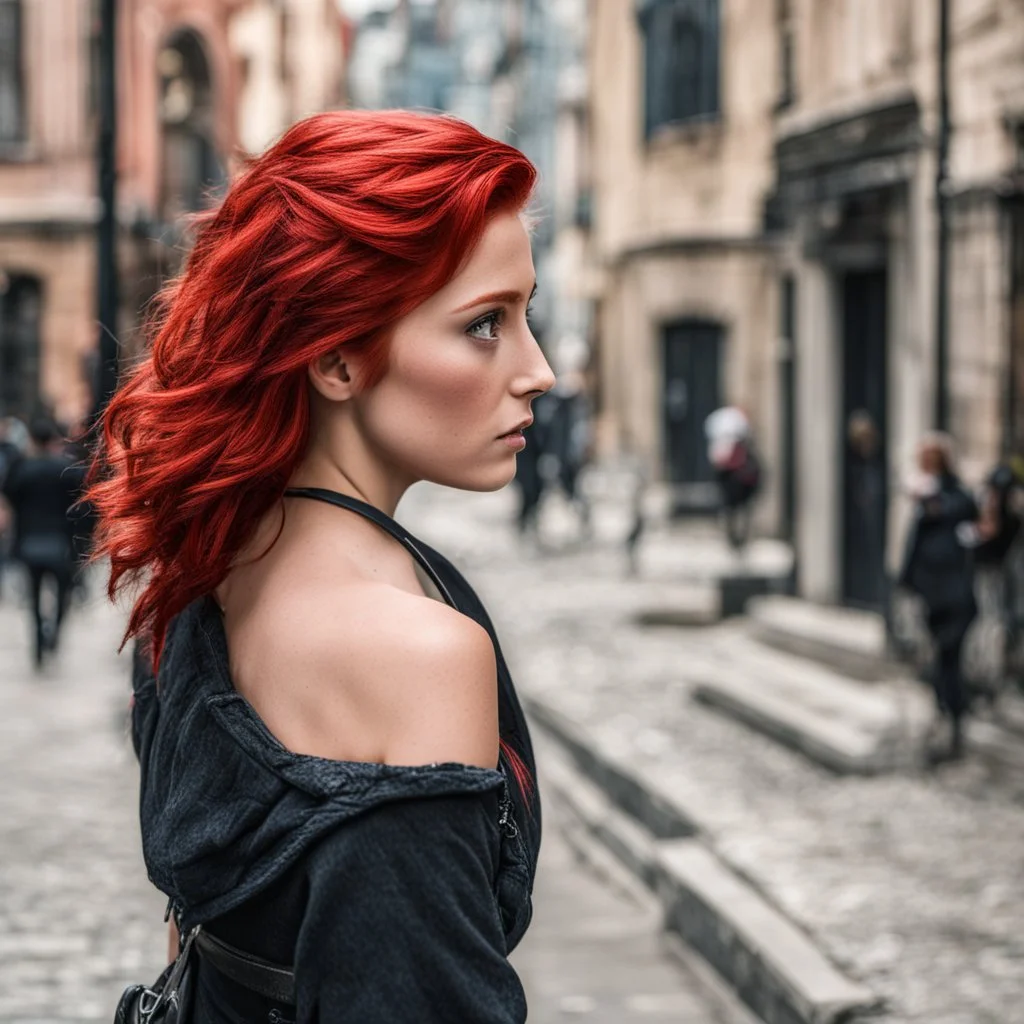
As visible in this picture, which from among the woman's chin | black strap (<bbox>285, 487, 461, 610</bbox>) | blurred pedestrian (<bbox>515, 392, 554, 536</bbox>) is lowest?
blurred pedestrian (<bbox>515, 392, 554, 536</bbox>)

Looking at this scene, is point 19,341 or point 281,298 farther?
point 19,341

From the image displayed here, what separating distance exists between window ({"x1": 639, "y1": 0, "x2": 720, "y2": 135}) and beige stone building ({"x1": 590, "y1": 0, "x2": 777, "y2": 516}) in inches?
0.9

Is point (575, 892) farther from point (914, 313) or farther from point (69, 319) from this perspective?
point (69, 319)

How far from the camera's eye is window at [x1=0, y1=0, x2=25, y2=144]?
103 feet

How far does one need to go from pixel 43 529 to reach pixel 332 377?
A: 13541mm

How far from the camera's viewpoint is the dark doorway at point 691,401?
90.1 ft

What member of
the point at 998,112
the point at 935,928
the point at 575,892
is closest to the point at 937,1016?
the point at 935,928

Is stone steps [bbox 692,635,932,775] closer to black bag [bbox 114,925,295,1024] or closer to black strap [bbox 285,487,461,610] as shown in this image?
black bag [bbox 114,925,295,1024]

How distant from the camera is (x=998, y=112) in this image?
39.1 ft

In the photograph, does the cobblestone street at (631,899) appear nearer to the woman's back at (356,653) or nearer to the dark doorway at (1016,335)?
the dark doorway at (1016,335)

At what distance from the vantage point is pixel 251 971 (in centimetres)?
187

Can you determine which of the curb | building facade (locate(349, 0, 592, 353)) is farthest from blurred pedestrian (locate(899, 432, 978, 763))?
building facade (locate(349, 0, 592, 353))

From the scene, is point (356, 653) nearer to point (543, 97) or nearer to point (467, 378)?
point (467, 378)

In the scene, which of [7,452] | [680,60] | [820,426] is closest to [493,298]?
[820,426]
